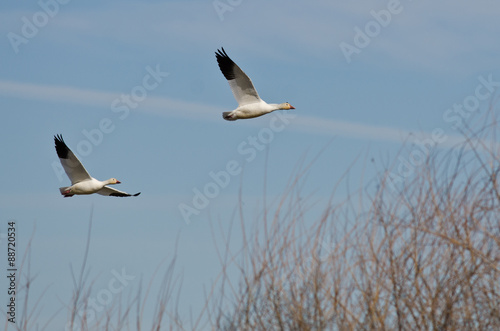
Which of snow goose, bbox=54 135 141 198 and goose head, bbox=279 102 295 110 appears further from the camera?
goose head, bbox=279 102 295 110

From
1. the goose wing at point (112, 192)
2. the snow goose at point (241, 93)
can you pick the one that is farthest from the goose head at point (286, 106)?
the goose wing at point (112, 192)

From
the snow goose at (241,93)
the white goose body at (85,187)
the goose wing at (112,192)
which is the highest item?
the snow goose at (241,93)

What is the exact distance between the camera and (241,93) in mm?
14625

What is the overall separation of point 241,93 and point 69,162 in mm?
3651

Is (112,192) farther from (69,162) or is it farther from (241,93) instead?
(241,93)

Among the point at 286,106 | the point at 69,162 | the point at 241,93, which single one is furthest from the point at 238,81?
the point at 69,162

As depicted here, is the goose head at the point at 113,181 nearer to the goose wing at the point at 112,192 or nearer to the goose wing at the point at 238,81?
the goose wing at the point at 112,192

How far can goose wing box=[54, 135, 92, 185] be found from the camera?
48.7 feet

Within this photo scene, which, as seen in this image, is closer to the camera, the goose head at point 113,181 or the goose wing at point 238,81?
the goose wing at point 238,81

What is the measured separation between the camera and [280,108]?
15.6 m

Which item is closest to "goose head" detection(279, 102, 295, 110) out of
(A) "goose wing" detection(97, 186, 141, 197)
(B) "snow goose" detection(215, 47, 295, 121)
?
(B) "snow goose" detection(215, 47, 295, 121)

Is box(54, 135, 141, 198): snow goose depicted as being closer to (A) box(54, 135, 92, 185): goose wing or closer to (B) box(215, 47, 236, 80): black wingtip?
(A) box(54, 135, 92, 185): goose wing

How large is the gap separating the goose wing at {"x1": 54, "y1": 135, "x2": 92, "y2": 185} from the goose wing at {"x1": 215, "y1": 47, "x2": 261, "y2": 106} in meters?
3.32

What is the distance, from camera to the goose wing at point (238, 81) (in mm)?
14352
